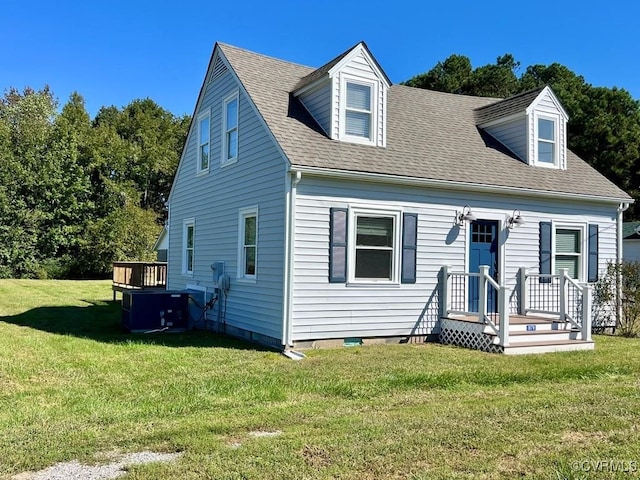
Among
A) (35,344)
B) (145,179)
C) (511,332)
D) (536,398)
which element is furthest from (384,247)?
(145,179)

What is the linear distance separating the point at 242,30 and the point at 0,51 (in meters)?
19.6

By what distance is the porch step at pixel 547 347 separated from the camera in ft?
31.0

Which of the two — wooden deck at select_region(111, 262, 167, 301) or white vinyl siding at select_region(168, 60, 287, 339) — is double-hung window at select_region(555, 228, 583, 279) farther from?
wooden deck at select_region(111, 262, 167, 301)

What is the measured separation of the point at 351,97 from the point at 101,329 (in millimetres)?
7439

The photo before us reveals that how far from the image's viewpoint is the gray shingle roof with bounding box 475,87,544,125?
500 inches

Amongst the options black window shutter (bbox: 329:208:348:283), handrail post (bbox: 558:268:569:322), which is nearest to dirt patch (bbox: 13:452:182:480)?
black window shutter (bbox: 329:208:348:283)

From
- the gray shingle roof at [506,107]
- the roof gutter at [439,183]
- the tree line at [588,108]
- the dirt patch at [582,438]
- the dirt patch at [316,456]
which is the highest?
the tree line at [588,108]

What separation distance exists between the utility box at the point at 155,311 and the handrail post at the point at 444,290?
5.72 metres

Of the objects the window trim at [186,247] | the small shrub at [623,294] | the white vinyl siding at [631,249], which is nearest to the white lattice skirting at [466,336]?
the small shrub at [623,294]

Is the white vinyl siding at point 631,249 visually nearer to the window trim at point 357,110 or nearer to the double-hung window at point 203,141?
the window trim at point 357,110

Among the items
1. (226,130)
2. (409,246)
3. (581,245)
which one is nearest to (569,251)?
(581,245)

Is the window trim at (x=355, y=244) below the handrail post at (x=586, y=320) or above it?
above

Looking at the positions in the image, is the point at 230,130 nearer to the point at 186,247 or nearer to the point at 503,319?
the point at 186,247

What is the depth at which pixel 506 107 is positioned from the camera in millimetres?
13195
